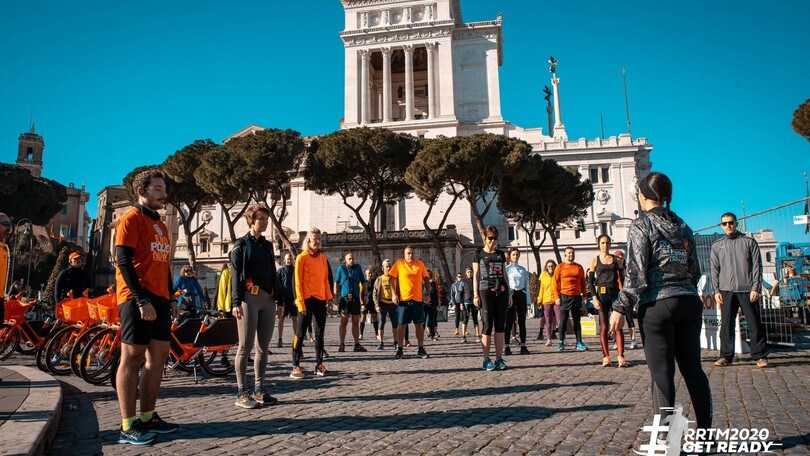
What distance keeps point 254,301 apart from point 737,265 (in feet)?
20.3

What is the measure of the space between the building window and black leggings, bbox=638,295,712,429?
5118cm

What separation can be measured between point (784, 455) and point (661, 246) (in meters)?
1.45

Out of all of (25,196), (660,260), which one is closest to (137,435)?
(660,260)

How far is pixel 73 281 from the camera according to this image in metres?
8.61

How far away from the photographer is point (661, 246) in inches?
135

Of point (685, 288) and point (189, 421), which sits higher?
point (685, 288)

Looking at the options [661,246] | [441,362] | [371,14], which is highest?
[371,14]

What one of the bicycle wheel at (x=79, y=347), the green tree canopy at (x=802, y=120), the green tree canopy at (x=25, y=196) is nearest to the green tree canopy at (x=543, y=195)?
the green tree canopy at (x=802, y=120)

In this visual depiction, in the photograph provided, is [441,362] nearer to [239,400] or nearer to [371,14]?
[239,400]

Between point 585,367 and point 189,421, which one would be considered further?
point 585,367

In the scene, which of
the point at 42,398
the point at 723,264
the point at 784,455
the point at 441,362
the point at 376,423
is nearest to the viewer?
the point at 784,455

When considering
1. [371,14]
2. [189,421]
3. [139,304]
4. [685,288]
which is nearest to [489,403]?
[685,288]

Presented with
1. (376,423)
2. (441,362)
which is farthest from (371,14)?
(376,423)

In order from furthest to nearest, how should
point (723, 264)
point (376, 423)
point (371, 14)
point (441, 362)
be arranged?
point (371, 14) < point (441, 362) < point (723, 264) < point (376, 423)
